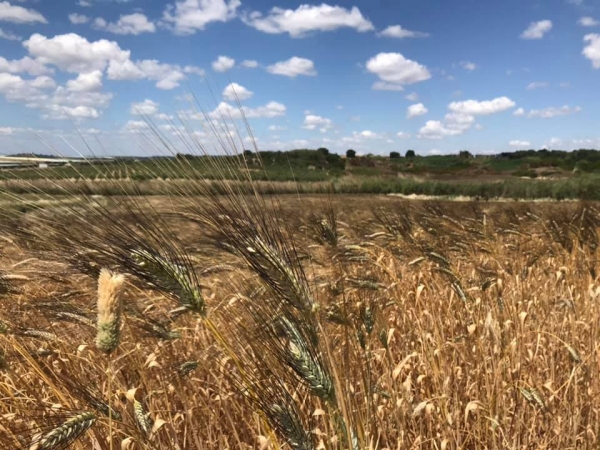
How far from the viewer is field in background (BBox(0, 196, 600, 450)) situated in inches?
61.1

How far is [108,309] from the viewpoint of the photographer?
1.02 m

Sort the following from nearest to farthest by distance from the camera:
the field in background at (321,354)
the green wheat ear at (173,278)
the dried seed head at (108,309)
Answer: the dried seed head at (108,309), the green wheat ear at (173,278), the field in background at (321,354)

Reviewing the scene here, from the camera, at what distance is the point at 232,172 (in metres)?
1.26

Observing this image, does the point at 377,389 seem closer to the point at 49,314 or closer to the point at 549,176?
the point at 49,314

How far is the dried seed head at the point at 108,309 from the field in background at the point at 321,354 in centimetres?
14

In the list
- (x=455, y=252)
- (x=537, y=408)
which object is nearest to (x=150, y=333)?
(x=537, y=408)

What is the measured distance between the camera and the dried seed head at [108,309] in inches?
39.4

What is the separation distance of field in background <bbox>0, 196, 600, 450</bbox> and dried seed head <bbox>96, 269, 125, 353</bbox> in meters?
0.14

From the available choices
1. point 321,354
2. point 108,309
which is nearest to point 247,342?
point 321,354

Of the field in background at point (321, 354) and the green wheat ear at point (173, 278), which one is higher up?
the green wheat ear at point (173, 278)

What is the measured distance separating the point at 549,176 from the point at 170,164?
27571 millimetres

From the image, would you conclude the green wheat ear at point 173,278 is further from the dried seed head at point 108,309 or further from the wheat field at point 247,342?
the dried seed head at point 108,309

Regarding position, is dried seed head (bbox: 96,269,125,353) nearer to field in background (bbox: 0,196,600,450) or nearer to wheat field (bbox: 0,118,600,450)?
wheat field (bbox: 0,118,600,450)

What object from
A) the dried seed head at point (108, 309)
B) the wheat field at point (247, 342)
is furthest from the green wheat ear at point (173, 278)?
the dried seed head at point (108, 309)
